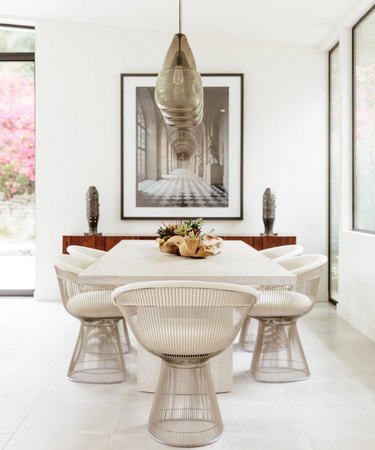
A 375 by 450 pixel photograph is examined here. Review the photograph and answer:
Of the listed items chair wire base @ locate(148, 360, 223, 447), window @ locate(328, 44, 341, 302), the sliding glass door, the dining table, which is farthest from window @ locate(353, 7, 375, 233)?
the sliding glass door

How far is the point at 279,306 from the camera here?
3586 millimetres

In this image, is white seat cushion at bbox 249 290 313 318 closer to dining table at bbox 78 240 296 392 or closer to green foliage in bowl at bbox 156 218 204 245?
dining table at bbox 78 240 296 392

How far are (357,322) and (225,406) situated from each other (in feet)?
7.61

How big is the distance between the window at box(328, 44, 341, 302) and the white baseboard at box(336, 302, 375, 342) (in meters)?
0.63

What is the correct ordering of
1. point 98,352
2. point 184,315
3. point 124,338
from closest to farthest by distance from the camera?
point 184,315 < point 98,352 < point 124,338

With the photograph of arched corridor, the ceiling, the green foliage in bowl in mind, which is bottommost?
the green foliage in bowl

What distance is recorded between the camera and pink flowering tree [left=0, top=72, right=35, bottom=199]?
271 inches

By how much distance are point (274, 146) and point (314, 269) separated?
10.0ft

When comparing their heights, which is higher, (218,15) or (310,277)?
(218,15)

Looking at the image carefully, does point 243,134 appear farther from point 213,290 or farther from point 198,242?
point 213,290

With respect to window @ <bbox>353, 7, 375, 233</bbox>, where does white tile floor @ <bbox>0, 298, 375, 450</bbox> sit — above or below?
below

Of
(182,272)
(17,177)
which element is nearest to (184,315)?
(182,272)

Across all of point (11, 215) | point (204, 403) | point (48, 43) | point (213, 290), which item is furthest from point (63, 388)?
point (48, 43)

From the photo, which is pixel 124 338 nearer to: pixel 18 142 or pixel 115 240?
pixel 115 240
